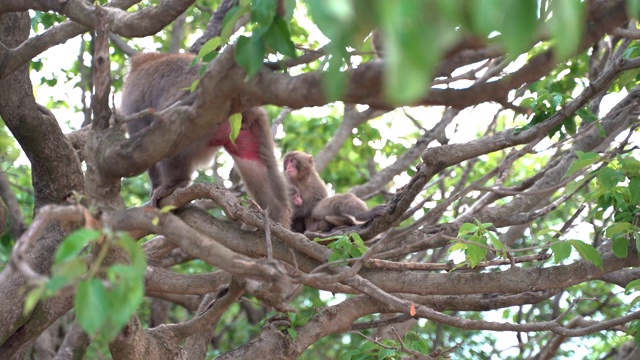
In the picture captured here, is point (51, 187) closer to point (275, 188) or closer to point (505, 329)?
point (275, 188)

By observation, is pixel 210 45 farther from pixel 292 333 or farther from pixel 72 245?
pixel 292 333

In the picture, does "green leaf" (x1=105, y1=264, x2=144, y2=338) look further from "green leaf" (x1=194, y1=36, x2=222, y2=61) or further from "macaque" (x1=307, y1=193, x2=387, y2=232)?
"macaque" (x1=307, y1=193, x2=387, y2=232)

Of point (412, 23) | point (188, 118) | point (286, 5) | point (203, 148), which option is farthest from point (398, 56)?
point (203, 148)

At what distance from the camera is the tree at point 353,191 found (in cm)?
190

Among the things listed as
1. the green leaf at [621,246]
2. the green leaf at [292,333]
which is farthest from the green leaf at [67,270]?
the green leaf at [621,246]

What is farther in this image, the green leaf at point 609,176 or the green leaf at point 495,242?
the green leaf at point 609,176

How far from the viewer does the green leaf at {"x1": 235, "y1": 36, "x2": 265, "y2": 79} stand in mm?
2428

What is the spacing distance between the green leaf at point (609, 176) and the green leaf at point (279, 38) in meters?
2.46

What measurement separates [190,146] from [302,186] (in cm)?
247

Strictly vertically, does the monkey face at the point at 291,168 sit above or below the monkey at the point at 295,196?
above

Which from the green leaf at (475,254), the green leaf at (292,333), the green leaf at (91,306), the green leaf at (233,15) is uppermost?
the green leaf at (475,254)

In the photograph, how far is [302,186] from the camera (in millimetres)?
7477

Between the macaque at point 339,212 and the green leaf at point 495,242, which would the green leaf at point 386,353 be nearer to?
the green leaf at point 495,242

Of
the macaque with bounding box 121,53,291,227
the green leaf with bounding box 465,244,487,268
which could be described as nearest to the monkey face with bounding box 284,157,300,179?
the macaque with bounding box 121,53,291,227
